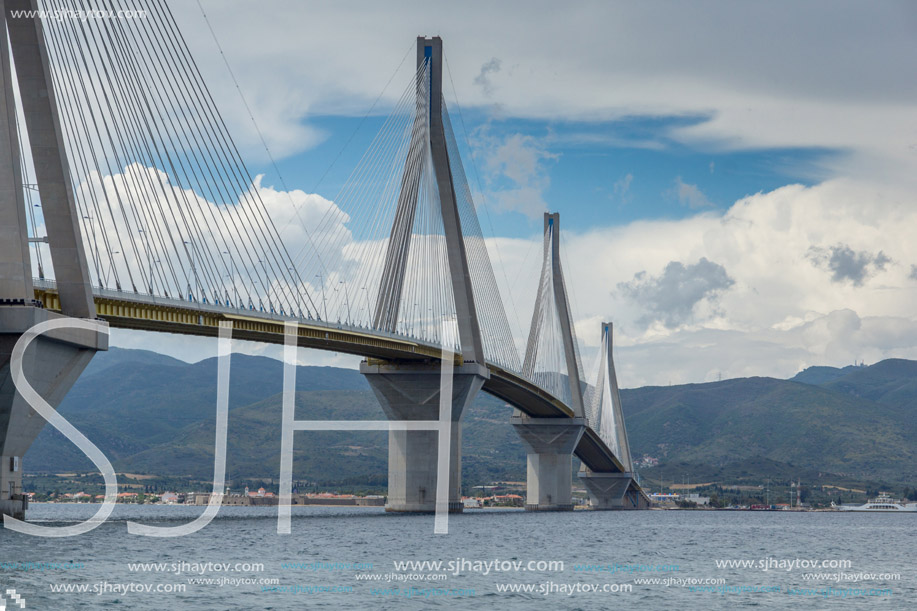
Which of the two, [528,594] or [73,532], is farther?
[73,532]

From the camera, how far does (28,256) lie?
37.8 meters

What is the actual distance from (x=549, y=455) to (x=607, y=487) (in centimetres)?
3288

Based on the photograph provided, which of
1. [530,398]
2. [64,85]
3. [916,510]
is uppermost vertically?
[64,85]

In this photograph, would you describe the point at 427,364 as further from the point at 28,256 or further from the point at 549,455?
the point at 549,455

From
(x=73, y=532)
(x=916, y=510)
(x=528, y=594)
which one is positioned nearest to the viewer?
(x=528, y=594)

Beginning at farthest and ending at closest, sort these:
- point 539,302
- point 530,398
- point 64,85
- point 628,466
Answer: point 628,466, point 539,302, point 530,398, point 64,85

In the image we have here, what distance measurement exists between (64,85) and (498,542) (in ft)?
89.1

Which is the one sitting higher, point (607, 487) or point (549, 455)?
point (549, 455)

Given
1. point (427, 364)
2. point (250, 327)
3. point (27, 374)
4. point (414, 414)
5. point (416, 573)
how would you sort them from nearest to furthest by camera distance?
1. point (416, 573)
2. point (27, 374)
3. point (250, 327)
4. point (427, 364)
5. point (414, 414)

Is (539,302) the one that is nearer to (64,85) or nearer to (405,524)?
(405,524)

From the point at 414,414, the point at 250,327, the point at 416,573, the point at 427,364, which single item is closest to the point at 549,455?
the point at 414,414

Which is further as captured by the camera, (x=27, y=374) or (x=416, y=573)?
(x=27, y=374)

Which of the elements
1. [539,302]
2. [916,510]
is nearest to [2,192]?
[539,302]

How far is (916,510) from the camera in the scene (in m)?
190
